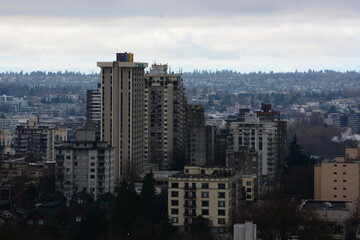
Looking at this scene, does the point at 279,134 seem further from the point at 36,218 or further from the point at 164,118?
the point at 36,218

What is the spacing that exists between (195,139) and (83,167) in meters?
8.84

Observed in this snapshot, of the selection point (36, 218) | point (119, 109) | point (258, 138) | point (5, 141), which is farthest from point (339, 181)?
point (5, 141)

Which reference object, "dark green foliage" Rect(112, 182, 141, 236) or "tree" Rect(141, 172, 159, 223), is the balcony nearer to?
"tree" Rect(141, 172, 159, 223)

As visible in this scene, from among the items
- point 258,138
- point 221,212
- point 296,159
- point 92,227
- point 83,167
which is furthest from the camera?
point 258,138

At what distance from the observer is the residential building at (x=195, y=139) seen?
143 feet

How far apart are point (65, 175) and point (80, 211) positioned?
16.7 ft

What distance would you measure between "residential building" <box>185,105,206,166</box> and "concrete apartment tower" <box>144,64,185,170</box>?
42cm

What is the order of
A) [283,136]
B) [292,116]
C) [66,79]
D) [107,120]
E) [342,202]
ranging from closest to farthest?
[342,202], [107,120], [283,136], [292,116], [66,79]

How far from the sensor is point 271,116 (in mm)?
52000

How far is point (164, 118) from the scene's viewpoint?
47.8 meters

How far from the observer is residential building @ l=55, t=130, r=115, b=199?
36125mm

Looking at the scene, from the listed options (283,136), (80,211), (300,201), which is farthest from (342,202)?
(283,136)

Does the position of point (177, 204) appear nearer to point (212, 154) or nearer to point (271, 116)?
point (212, 154)

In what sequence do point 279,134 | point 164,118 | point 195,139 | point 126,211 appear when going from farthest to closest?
point 279,134, point 164,118, point 195,139, point 126,211
